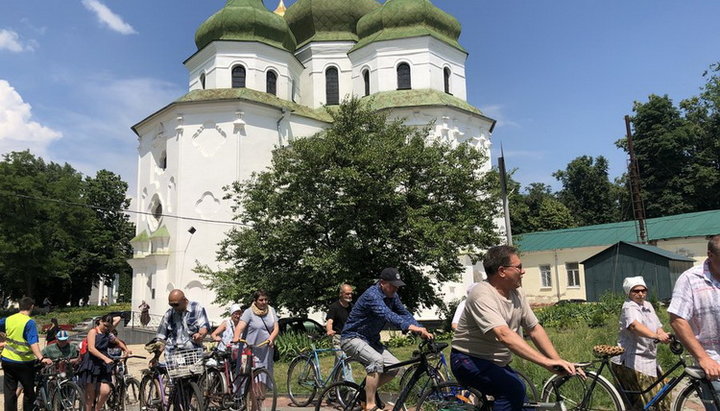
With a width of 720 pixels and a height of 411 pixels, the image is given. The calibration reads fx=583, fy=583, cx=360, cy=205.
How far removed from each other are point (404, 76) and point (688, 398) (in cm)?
2876

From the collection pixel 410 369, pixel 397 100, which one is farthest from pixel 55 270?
pixel 410 369

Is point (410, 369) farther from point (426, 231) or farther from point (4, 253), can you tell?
point (4, 253)

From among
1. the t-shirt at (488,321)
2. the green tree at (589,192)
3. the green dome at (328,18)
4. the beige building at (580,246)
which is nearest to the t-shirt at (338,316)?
the t-shirt at (488,321)

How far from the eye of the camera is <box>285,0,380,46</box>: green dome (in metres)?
35.7

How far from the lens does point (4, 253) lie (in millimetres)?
36062

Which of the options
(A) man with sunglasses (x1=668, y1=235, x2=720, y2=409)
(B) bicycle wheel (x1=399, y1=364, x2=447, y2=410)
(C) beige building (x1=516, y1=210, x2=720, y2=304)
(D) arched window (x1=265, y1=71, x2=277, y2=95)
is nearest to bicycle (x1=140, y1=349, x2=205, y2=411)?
(B) bicycle wheel (x1=399, y1=364, x2=447, y2=410)

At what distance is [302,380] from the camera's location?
908 cm

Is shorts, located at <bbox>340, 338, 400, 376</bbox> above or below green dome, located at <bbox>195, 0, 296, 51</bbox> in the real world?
below

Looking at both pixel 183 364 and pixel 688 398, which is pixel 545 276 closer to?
pixel 183 364

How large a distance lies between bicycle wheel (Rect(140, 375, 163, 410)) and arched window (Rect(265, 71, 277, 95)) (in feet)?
82.8

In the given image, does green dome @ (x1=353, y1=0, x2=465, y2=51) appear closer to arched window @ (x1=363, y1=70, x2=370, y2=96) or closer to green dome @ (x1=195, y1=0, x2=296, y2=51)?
arched window @ (x1=363, y1=70, x2=370, y2=96)

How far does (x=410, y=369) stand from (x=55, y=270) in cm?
3861

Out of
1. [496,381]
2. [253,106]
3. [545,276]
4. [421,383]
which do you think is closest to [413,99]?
[253,106]

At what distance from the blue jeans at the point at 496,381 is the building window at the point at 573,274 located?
34.8 meters
